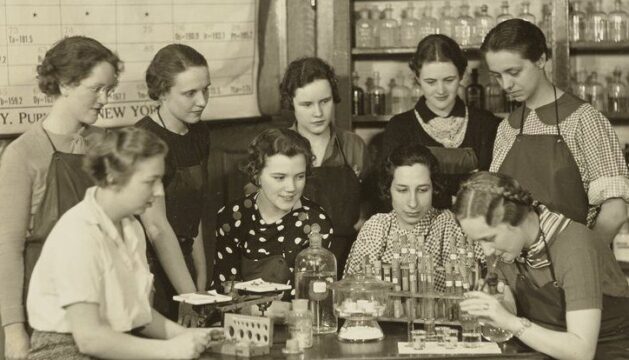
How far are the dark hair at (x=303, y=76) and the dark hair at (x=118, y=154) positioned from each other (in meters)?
1.27

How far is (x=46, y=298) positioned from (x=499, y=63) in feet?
5.93

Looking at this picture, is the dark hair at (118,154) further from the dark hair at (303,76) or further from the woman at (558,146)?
the woman at (558,146)

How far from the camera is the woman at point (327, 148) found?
149 inches

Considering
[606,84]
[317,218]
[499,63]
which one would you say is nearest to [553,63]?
[606,84]

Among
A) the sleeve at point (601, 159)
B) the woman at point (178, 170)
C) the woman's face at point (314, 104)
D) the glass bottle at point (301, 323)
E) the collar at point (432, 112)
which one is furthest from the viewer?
the collar at point (432, 112)

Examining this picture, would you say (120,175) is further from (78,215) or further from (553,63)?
(553,63)

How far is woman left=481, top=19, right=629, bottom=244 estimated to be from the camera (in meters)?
3.38

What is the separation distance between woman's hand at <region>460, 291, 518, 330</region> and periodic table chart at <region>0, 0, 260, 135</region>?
191 cm

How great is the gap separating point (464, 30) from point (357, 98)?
25.9 inches

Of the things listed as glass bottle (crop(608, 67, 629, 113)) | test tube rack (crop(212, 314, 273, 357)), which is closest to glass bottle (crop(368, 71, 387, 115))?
glass bottle (crop(608, 67, 629, 113))

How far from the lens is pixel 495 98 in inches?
200

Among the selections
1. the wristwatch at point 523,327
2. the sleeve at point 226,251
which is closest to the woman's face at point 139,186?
the sleeve at point 226,251

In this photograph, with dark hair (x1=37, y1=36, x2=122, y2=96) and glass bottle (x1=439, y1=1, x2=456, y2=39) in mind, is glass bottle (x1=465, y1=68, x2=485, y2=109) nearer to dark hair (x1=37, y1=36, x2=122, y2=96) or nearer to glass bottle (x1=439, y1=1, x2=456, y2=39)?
glass bottle (x1=439, y1=1, x2=456, y2=39)

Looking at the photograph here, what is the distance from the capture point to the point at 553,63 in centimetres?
493
